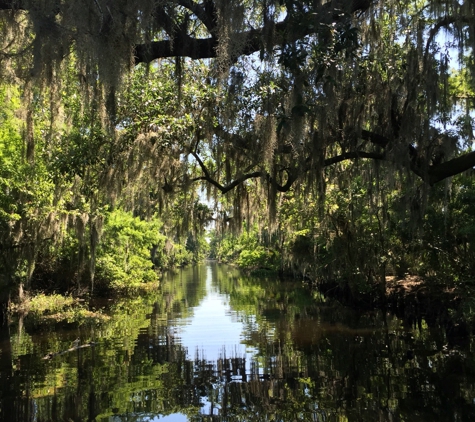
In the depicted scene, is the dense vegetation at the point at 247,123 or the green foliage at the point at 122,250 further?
the green foliage at the point at 122,250

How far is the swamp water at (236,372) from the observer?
6.21m

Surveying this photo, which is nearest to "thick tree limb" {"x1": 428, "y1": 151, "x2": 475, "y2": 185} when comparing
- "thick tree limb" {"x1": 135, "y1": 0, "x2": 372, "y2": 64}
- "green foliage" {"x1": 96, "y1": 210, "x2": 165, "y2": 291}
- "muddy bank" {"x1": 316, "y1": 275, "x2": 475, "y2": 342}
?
"thick tree limb" {"x1": 135, "y1": 0, "x2": 372, "y2": 64}

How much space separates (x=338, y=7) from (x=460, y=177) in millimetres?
7190

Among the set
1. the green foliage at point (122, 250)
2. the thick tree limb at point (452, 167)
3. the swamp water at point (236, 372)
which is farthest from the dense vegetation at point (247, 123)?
the swamp water at point (236, 372)

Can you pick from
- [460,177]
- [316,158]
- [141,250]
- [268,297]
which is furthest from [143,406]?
[141,250]

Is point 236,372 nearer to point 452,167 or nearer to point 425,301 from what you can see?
point 452,167

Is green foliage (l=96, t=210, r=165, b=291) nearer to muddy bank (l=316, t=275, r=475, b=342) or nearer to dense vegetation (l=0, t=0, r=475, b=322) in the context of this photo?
dense vegetation (l=0, t=0, r=475, b=322)

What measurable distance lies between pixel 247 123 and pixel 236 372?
4333 mm

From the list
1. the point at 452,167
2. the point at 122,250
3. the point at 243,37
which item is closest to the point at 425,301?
the point at 452,167

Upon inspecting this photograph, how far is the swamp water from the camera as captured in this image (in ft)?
20.4

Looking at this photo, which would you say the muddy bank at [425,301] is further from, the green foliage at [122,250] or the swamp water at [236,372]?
the green foliage at [122,250]

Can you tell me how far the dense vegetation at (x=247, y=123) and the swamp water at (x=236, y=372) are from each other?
8.39 ft

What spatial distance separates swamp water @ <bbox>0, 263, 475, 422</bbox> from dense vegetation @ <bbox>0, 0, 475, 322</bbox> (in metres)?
2.56

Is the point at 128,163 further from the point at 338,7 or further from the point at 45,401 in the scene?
the point at 338,7
